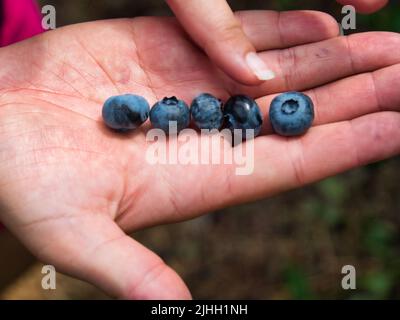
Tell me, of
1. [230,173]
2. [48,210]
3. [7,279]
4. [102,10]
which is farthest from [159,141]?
[102,10]

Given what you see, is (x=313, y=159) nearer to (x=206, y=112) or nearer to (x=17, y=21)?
(x=206, y=112)

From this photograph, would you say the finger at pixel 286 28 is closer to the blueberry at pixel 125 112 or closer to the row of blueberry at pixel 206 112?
the row of blueberry at pixel 206 112

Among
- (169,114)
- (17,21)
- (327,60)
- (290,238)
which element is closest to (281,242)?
(290,238)

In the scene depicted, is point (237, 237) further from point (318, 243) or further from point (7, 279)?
point (7, 279)

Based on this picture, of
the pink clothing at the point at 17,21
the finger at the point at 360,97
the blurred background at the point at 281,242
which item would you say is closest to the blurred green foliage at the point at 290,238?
the blurred background at the point at 281,242

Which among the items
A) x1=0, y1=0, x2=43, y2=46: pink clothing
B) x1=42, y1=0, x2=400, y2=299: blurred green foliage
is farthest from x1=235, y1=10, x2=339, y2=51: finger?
x1=0, y1=0, x2=43, y2=46: pink clothing

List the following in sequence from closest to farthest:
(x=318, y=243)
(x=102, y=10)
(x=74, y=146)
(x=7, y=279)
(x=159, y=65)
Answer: (x=74, y=146) < (x=159, y=65) < (x=7, y=279) < (x=318, y=243) < (x=102, y=10)
